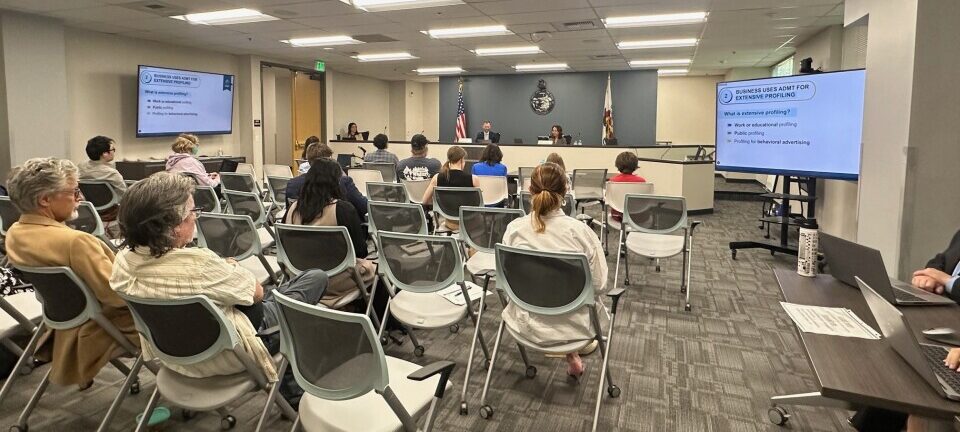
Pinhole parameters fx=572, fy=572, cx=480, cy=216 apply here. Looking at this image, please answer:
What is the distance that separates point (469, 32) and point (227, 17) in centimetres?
335

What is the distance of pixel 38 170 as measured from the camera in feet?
8.20

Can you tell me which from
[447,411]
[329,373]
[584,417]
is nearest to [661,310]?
[584,417]

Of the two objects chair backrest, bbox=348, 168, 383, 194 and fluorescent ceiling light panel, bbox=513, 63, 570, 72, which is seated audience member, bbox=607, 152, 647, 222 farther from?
fluorescent ceiling light panel, bbox=513, 63, 570, 72

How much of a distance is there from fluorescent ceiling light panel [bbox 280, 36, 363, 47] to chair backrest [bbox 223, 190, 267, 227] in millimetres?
5034

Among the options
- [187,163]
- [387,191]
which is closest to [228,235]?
[387,191]

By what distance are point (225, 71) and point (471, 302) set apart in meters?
10.0

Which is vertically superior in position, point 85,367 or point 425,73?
point 425,73

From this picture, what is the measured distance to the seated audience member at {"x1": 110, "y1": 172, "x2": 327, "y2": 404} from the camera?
197 cm

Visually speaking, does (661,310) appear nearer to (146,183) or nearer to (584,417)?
(584,417)

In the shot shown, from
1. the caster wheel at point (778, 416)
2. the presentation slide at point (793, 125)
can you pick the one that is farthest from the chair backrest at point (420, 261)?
the presentation slide at point (793, 125)

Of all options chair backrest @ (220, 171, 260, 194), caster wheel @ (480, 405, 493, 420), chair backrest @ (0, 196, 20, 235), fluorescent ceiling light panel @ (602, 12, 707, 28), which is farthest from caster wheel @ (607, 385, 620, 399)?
fluorescent ceiling light panel @ (602, 12, 707, 28)

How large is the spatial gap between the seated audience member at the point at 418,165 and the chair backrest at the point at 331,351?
4839mm

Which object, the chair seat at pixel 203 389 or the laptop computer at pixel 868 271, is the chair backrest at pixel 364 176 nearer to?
the chair seat at pixel 203 389

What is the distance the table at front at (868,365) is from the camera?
1332mm
